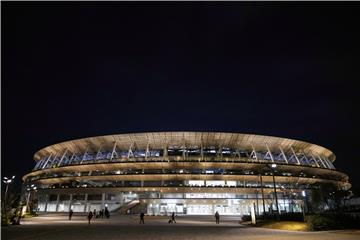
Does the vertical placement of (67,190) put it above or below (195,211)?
above

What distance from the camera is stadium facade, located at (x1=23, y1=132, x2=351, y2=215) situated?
2576 inches

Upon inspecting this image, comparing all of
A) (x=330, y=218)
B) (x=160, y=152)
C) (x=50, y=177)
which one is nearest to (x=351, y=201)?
(x=160, y=152)

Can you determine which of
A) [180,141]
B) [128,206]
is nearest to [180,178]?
[180,141]

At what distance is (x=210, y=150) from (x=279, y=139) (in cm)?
1701

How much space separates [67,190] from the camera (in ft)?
222

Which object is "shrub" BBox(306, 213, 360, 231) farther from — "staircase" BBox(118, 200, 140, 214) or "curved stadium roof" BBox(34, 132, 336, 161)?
"curved stadium roof" BBox(34, 132, 336, 161)

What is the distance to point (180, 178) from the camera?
217 ft

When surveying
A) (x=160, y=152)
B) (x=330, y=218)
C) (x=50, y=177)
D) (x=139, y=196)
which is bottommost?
(x=330, y=218)

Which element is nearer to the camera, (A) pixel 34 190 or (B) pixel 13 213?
(B) pixel 13 213

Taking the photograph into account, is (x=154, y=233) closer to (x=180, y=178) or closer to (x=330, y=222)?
(x=330, y=222)

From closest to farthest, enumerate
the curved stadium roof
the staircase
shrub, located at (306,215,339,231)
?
1. shrub, located at (306,215,339,231)
2. the staircase
3. the curved stadium roof

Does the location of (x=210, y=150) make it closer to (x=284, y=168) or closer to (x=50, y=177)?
(x=284, y=168)

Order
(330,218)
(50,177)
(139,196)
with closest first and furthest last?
1. (330,218)
2. (139,196)
3. (50,177)

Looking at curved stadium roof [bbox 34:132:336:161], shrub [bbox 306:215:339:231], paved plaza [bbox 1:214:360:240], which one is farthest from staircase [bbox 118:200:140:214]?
shrub [bbox 306:215:339:231]
